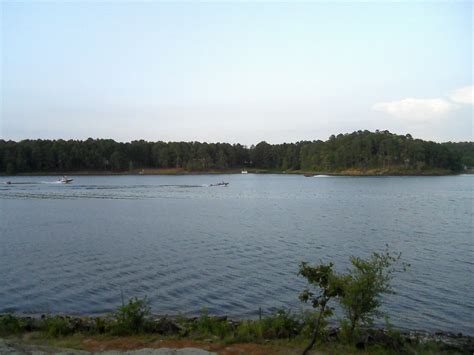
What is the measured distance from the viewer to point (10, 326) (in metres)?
10.8

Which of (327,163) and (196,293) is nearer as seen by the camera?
(196,293)

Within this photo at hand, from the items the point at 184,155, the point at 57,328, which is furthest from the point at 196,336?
the point at 184,155

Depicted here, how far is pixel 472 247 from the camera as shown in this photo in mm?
26500

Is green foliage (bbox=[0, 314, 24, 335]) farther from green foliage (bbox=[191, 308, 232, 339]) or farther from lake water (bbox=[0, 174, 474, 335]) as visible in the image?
green foliage (bbox=[191, 308, 232, 339])

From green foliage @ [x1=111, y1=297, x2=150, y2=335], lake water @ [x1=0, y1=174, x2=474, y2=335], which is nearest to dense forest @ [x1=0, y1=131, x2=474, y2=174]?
lake water @ [x1=0, y1=174, x2=474, y2=335]

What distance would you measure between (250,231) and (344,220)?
10.8 m

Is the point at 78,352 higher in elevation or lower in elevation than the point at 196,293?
higher

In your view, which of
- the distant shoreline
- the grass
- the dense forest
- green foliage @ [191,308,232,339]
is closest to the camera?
the grass

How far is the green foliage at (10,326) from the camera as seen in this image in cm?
1073

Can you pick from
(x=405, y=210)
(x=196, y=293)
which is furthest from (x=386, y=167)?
(x=196, y=293)

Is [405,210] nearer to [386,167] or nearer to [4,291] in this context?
[4,291]

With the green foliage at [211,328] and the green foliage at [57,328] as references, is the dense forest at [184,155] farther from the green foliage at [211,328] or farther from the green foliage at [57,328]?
the green foliage at [57,328]

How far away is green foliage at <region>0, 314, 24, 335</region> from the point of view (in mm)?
10727

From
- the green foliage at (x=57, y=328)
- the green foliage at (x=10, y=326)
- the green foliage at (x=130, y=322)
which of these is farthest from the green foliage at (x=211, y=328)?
the green foliage at (x=10, y=326)
